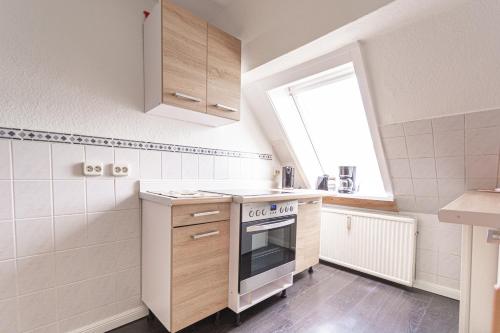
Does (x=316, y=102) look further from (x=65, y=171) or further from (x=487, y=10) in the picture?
(x=65, y=171)

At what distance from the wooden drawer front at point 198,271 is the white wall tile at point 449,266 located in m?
1.84

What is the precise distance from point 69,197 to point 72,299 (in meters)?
0.61

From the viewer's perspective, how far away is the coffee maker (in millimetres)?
2477

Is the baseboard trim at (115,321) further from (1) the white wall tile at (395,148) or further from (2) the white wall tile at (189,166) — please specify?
(1) the white wall tile at (395,148)

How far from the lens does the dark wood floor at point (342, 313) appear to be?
1.50 meters

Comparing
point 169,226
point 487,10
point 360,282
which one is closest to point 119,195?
point 169,226

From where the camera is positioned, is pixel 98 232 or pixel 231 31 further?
pixel 231 31

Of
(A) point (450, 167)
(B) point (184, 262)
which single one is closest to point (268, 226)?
(B) point (184, 262)

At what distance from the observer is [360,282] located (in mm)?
2119

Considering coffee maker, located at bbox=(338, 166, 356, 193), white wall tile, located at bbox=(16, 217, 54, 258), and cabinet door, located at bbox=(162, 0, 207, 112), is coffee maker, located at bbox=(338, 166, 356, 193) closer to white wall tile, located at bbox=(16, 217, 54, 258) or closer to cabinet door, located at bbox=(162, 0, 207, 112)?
cabinet door, located at bbox=(162, 0, 207, 112)

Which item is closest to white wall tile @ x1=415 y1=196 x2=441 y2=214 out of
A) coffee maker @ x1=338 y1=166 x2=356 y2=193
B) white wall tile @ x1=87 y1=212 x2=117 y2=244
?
coffee maker @ x1=338 y1=166 x2=356 y2=193

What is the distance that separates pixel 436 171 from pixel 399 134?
1.37 feet

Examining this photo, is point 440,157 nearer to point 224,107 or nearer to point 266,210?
point 266,210

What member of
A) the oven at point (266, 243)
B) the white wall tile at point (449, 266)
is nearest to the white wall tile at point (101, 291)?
the oven at point (266, 243)
